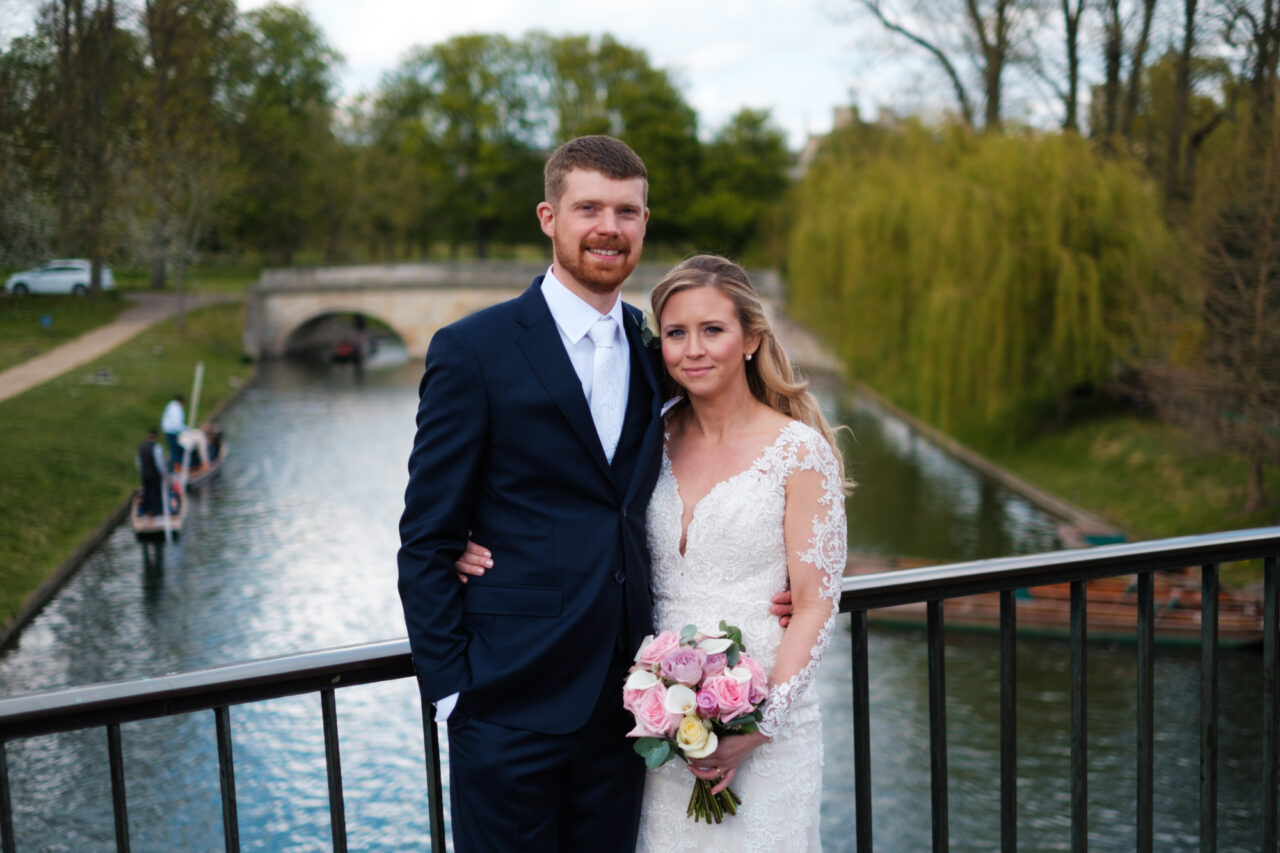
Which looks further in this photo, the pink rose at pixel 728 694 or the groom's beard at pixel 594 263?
the groom's beard at pixel 594 263

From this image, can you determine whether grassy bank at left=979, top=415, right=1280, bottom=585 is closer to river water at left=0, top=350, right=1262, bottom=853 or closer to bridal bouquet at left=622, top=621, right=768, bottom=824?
river water at left=0, top=350, right=1262, bottom=853

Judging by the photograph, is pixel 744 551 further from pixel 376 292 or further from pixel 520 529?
pixel 376 292

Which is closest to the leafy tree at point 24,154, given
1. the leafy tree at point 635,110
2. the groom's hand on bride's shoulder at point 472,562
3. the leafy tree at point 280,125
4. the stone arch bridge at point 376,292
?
the leafy tree at point 280,125

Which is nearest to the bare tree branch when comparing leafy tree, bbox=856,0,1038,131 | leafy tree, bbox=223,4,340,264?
leafy tree, bbox=856,0,1038,131

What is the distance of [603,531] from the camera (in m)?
1.98

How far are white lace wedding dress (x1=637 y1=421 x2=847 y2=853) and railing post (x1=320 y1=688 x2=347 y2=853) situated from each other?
0.54 meters

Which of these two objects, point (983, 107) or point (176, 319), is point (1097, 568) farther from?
point (176, 319)

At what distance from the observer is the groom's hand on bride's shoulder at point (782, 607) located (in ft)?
7.03

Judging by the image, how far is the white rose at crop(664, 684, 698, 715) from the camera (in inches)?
73.7

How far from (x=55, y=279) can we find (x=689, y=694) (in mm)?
21068

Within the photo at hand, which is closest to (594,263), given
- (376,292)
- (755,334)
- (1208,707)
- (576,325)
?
(576,325)

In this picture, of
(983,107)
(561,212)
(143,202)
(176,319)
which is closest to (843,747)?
(561,212)

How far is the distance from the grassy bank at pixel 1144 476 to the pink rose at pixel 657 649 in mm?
15229

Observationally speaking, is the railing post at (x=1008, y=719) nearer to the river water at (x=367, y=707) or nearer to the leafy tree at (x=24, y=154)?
the river water at (x=367, y=707)
